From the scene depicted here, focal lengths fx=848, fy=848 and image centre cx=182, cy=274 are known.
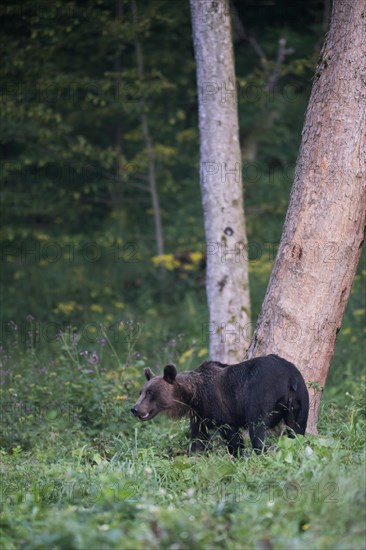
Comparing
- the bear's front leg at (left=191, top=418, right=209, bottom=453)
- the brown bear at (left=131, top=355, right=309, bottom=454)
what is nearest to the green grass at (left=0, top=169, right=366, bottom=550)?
the bear's front leg at (left=191, top=418, right=209, bottom=453)

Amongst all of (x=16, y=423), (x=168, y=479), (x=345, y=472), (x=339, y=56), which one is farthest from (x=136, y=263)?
(x=345, y=472)

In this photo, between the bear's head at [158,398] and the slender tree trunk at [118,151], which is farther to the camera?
the slender tree trunk at [118,151]

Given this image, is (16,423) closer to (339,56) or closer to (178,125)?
(339,56)

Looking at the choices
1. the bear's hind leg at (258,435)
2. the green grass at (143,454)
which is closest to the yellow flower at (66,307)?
the green grass at (143,454)

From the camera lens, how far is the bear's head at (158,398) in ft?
26.6

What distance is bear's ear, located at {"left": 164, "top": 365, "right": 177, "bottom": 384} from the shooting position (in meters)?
8.08

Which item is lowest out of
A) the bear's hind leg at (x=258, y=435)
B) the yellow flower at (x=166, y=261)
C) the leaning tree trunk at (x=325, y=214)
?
the bear's hind leg at (x=258, y=435)

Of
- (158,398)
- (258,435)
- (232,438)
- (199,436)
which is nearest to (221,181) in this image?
(158,398)

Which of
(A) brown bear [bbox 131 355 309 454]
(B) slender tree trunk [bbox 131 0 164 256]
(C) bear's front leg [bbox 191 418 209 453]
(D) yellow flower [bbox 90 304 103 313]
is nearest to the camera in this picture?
(A) brown bear [bbox 131 355 309 454]

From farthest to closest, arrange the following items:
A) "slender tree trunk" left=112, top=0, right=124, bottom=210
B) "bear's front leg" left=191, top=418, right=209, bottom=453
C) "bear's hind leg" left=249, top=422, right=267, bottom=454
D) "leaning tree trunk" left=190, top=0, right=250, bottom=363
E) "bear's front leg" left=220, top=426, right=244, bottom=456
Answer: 1. "slender tree trunk" left=112, top=0, right=124, bottom=210
2. "leaning tree trunk" left=190, top=0, right=250, bottom=363
3. "bear's front leg" left=191, top=418, right=209, bottom=453
4. "bear's front leg" left=220, top=426, right=244, bottom=456
5. "bear's hind leg" left=249, top=422, right=267, bottom=454

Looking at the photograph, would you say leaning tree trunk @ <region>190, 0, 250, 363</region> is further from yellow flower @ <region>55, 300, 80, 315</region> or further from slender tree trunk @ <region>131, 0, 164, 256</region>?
slender tree trunk @ <region>131, 0, 164, 256</region>

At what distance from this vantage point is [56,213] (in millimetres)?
15789

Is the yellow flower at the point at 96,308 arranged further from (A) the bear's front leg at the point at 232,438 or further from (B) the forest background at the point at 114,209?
(A) the bear's front leg at the point at 232,438

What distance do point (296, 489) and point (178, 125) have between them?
12355mm
